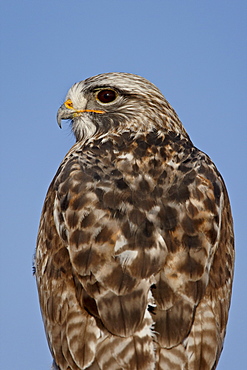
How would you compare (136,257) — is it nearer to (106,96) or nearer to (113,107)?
(113,107)

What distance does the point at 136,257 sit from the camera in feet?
20.3

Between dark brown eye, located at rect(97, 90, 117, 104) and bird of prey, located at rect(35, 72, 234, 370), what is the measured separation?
803 millimetres

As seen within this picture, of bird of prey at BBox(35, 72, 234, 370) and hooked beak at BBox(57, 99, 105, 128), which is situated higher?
hooked beak at BBox(57, 99, 105, 128)

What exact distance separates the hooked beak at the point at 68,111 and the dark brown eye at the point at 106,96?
17cm

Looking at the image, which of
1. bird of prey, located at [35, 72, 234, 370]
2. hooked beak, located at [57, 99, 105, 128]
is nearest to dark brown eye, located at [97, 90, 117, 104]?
hooked beak, located at [57, 99, 105, 128]

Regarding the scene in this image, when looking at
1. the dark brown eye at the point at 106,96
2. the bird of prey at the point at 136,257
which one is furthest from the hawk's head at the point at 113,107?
the bird of prey at the point at 136,257

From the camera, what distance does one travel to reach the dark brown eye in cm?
873

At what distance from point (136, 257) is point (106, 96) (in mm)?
3133

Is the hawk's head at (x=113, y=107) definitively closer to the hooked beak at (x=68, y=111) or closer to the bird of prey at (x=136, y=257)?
the hooked beak at (x=68, y=111)

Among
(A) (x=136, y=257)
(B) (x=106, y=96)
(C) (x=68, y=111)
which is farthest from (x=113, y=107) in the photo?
(A) (x=136, y=257)

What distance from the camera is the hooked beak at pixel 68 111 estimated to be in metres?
8.74

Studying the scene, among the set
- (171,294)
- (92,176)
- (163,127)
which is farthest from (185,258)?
(163,127)

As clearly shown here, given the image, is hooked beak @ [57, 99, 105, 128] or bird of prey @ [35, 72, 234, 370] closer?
bird of prey @ [35, 72, 234, 370]

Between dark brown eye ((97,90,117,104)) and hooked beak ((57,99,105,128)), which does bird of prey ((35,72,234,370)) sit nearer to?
hooked beak ((57,99,105,128))
